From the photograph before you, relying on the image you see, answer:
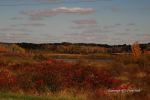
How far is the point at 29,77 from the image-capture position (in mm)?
26844

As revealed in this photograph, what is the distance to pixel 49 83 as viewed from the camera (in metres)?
25.8

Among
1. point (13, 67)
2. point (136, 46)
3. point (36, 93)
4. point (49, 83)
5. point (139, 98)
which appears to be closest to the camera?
point (139, 98)

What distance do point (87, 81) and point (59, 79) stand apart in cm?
165

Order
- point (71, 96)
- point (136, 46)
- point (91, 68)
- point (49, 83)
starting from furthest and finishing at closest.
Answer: point (136, 46), point (91, 68), point (49, 83), point (71, 96)

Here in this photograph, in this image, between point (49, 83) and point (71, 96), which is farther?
point (49, 83)

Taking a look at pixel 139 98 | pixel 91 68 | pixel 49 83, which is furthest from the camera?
pixel 91 68

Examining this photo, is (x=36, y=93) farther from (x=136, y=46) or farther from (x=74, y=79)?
(x=136, y=46)

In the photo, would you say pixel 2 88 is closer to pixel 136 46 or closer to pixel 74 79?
pixel 74 79

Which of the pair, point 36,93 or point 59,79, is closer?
point 36,93

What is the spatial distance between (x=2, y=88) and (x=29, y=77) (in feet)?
5.49

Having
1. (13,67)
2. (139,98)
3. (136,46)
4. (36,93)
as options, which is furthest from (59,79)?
(136,46)

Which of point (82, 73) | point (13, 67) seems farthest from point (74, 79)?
point (13, 67)

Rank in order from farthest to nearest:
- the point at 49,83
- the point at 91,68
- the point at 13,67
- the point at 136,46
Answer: the point at 136,46, the point at 13,67, the point at 91,68, the point at 49,83

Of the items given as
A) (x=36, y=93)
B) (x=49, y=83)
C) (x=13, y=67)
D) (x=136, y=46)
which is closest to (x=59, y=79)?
(x=49, y=83)
